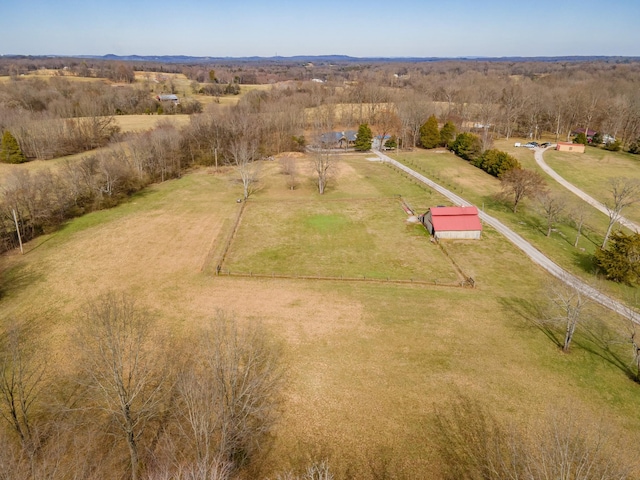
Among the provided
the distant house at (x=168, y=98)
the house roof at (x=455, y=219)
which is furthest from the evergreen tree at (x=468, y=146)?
the distant house at (x=168, y=98)

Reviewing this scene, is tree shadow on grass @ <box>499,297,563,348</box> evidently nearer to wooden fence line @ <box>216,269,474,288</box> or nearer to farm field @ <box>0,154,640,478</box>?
farm field @ <box>0,154,640,478</box>

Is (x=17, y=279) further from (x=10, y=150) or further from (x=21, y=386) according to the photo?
(x=10, y=150)

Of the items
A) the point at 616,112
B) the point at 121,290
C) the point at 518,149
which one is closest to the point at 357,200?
the point at 121,290

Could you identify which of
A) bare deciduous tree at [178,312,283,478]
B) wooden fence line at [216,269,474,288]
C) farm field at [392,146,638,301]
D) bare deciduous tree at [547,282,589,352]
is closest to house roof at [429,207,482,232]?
farm field at [392,146,638,301]

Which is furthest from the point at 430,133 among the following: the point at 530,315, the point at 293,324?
the point at 293,324

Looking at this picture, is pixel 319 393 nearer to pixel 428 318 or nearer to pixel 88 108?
pixel 428 318
